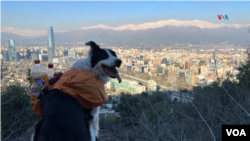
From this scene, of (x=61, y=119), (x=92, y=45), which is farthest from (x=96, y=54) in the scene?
(x=61, y=119)

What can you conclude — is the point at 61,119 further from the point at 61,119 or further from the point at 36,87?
the point at 36,87

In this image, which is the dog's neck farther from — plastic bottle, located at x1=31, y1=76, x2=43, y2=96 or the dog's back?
the dog's back

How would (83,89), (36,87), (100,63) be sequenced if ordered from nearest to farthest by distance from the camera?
(83,89) < (36,87) < (100,63)

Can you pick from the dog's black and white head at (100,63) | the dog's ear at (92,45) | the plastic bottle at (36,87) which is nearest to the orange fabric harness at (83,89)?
the plastic bottle at (36,87)

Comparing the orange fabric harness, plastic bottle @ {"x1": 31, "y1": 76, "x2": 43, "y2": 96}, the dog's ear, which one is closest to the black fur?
the dog's ear

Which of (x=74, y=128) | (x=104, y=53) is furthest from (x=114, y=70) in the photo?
(x=74, y=128)

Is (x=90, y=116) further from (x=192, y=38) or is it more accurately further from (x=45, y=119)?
(x=192, y=38)
